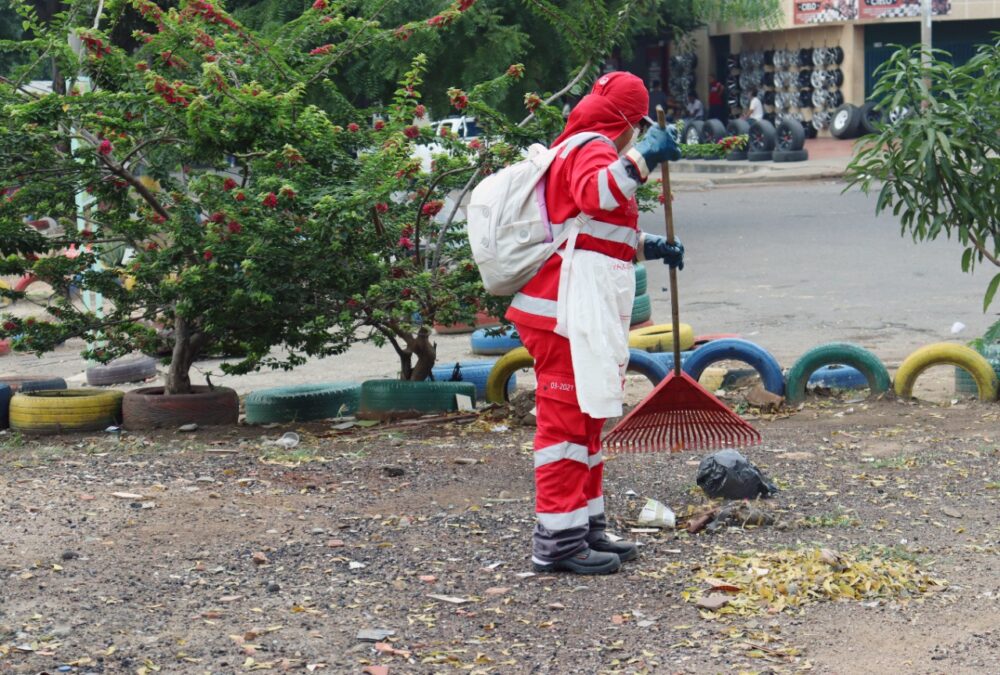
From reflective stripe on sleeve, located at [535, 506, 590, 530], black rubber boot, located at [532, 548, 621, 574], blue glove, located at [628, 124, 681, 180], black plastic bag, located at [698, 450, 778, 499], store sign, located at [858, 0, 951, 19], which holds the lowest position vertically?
black rubber boot, located at [532, 548, 621, 574]

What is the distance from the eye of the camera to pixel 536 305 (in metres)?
4.82

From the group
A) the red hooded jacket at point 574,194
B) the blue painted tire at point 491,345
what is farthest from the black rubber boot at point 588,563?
the blue painted tire at point 491,345

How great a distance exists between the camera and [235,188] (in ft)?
24.1

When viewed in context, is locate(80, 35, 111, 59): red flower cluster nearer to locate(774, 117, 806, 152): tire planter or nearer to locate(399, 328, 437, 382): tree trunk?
locate(399, 328, 437, 382): tree trunk

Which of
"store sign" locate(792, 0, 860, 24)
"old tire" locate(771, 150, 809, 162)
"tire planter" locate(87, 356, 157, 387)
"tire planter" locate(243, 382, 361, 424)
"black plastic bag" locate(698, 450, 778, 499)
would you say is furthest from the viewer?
"store sign" locate(792, 0, 860, 24)

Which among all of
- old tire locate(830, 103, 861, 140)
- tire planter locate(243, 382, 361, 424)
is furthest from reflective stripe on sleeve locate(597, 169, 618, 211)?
old tire locate(830, 103, 861, 140)

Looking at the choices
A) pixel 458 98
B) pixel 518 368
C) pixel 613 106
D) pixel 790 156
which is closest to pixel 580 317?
pixel 613 106

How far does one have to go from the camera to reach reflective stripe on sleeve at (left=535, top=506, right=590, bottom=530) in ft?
15.6

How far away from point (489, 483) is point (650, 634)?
6.12ft

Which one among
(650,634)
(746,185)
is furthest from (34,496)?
(746,185)

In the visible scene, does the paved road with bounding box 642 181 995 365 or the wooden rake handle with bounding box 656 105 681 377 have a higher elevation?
the wooden rake handle with bounding box 656 105 681 377

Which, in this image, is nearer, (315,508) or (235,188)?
(315,508)

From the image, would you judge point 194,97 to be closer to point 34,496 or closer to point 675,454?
point 34,496

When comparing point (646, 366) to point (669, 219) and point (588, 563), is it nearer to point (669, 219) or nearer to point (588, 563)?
point (669, 219)
